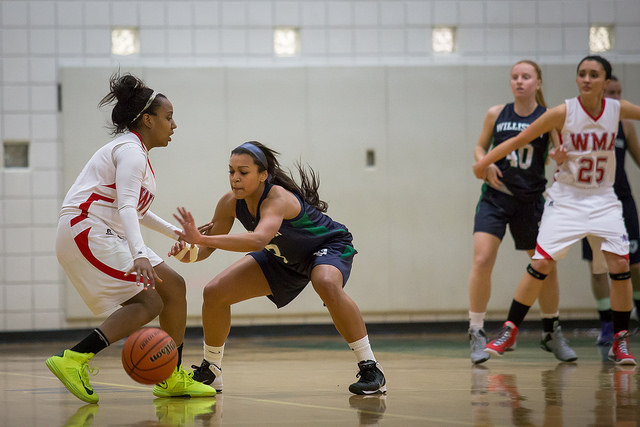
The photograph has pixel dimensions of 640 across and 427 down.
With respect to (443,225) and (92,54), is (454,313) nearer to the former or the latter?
(443,225)

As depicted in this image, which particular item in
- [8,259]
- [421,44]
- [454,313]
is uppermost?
[421,44]

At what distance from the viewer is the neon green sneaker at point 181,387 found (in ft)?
12.5

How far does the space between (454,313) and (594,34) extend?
9.86 ft

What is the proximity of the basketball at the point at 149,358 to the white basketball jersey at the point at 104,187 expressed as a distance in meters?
0.51

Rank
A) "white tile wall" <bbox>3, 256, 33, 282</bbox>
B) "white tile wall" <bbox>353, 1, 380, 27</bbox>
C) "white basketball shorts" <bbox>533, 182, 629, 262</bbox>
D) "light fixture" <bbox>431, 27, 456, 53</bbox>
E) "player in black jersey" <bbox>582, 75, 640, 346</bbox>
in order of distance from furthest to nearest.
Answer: "light fixture" <bbox>431, 27, 456, 53</bbox>
"white tile wall" <bbox>353, 1, 380, 27</bbox>
"white tile wall" <bbox>3, 256, 33, 282</bbox>
"player in black jersey" <bbox>582, 75, 640, 346</bbox>
"white basketball shorts" <bbox>533, 182, 629, 262</bbox>

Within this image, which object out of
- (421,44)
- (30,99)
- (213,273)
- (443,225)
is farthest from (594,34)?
(30,99)

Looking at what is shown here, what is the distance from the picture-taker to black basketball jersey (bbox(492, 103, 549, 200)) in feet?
17.6

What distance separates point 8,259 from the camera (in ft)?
25.2

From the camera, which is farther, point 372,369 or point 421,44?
point 421,44

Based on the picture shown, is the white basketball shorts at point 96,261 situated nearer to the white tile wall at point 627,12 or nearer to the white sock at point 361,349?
the white sock at point 361,349

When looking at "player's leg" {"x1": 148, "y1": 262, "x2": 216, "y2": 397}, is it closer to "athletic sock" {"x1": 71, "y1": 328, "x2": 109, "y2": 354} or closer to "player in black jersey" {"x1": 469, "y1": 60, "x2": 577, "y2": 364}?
"athletic sock" {"x1": 71, "y1": 328, "x2": 109, "y2": 354}

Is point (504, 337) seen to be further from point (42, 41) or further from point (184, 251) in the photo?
point (42, 41)

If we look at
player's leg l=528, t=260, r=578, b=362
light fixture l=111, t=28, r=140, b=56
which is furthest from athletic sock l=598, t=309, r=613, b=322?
light fixture l=111, t=28, r=140, b=56

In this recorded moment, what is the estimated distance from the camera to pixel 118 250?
365 centimetres
